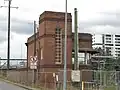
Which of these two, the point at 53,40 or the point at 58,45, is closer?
the point at 53,40

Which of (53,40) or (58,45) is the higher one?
(53,40)

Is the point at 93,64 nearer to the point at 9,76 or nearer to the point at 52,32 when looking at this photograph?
the point at 52,32

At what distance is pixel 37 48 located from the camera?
53719 mm

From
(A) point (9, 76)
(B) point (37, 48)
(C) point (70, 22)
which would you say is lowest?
(A) point (9, 76)

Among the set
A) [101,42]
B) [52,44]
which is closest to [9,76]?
A: [52,44]

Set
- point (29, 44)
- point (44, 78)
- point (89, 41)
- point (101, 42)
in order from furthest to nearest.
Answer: point (101, 42) → point (29, 44) → point (89, 41) → point (44, 78)

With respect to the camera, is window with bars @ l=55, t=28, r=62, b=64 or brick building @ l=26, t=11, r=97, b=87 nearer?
brick building @ l=26, t=11, r=97, b=87

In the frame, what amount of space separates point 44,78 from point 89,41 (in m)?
16.7

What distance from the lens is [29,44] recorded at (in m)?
66.3

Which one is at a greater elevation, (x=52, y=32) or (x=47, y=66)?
(x=52, y=32)

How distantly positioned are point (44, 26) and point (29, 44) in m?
19.0

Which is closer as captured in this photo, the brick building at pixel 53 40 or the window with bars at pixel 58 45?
the brick building at pixel 53 40

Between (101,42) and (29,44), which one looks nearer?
(29,44)

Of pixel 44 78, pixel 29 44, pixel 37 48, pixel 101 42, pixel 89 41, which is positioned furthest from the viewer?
pixel 101 42
